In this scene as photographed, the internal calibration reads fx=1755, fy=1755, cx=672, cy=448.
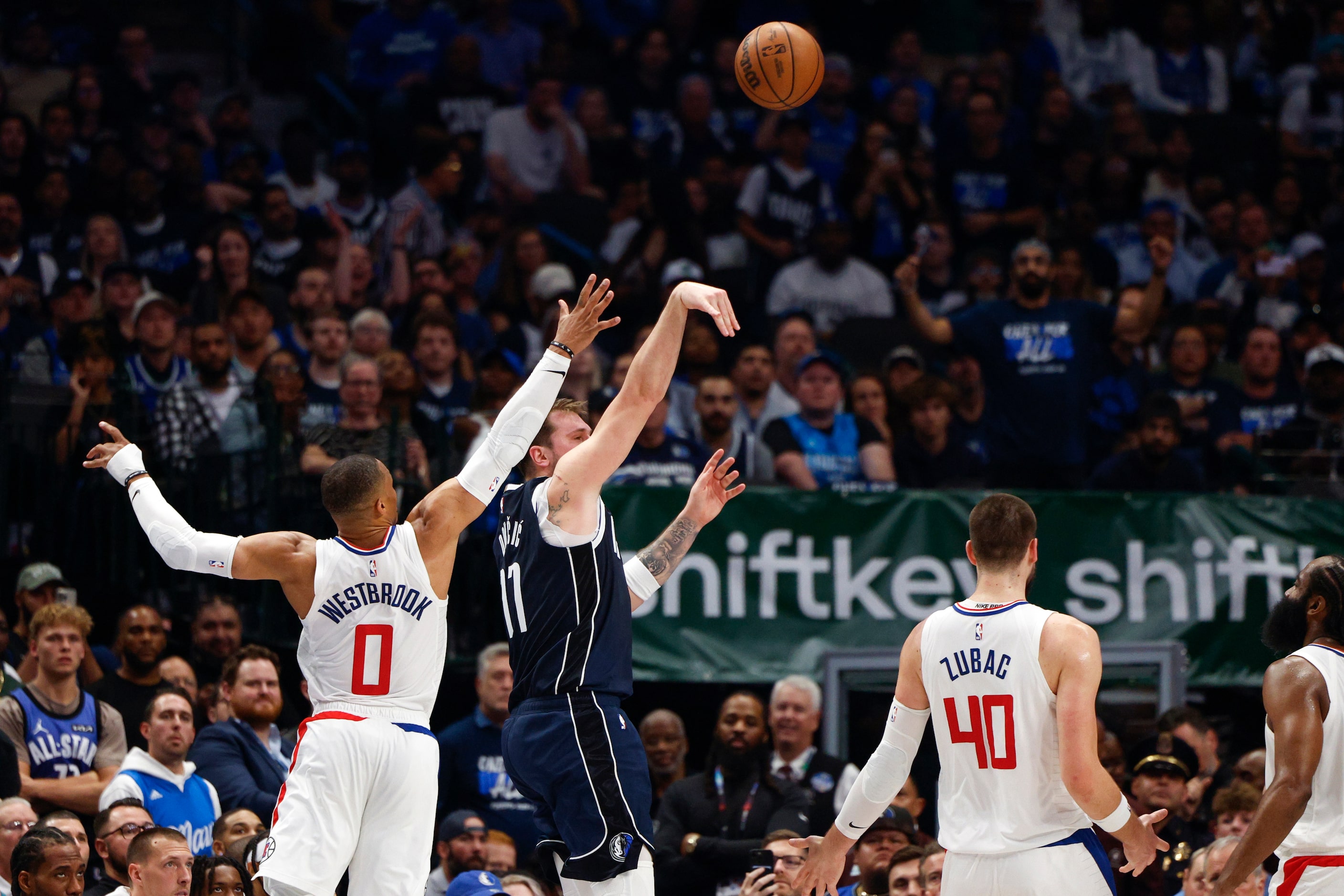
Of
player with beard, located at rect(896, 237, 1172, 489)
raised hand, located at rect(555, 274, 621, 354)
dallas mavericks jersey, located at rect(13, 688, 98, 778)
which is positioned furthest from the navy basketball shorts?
player with beard, located at rect(896, 237, 1172, 489)

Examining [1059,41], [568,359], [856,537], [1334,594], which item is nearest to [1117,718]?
[856,537]

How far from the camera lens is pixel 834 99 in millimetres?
18547

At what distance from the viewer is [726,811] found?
428 inches

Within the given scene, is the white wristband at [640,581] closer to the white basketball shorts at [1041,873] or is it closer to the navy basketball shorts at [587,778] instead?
the navy basketball shorts at [587,778]

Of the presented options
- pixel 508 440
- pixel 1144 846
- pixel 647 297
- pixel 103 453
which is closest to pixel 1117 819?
pixel 1144 846

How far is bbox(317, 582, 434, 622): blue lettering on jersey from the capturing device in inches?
292

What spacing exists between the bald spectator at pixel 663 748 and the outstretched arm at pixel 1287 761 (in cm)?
520

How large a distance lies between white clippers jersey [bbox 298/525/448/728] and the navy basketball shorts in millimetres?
514

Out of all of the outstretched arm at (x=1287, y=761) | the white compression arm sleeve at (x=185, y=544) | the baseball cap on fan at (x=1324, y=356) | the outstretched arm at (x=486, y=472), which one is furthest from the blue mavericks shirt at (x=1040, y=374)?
the white compression arm sleeve at (x=185, y=544)

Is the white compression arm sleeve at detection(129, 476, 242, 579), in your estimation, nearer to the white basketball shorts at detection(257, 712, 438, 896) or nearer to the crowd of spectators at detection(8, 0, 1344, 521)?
the white basketball shorts at detection(257, 712, 438, 896)

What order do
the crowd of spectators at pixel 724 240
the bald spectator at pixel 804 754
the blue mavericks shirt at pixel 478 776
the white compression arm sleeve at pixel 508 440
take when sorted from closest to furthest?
the white compression arm sleeve at pixel 508 440 < the bald spectator at pixel 804 754 < the blue mavericks shirt at pixel 478 776 < the crowd of spectators at pixel 724 240

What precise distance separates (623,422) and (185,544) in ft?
6.35

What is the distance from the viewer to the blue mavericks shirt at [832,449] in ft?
44.3

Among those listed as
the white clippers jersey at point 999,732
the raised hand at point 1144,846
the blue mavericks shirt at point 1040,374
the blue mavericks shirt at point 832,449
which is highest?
the blue mavericks shirt at point 1040,374
